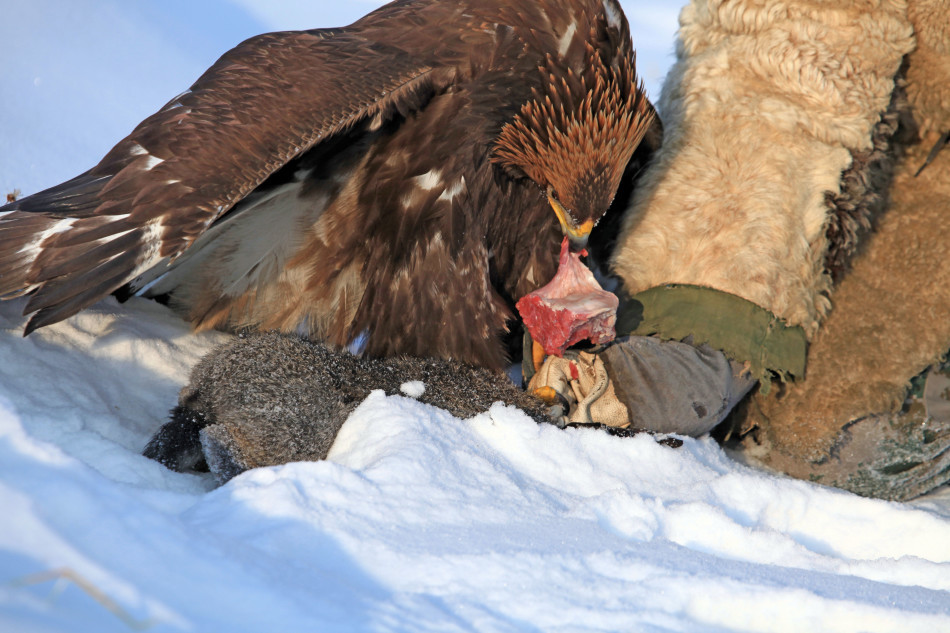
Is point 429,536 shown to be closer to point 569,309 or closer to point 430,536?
point 430,536

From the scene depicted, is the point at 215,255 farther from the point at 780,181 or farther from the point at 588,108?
the point at 780,181

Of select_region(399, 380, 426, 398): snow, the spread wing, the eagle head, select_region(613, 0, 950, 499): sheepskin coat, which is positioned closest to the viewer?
the spread wing

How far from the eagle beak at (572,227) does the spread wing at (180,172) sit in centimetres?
62

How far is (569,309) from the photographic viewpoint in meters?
2.43

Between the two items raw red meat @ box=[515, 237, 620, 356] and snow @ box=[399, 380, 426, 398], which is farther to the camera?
raw red meat @ box=[515, 237, 620, 356]

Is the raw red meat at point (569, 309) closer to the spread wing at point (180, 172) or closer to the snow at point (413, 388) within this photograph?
the snow at point (413, 388)

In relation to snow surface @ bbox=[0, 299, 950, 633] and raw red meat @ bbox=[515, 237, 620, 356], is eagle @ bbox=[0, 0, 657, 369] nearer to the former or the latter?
raw red meat @ bbox=[515, 237, 620, 356]

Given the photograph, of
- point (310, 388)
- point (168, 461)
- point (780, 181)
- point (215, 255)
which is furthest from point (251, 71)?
point (780, 181)

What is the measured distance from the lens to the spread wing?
75.8 inches

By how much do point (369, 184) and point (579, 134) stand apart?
702 mm

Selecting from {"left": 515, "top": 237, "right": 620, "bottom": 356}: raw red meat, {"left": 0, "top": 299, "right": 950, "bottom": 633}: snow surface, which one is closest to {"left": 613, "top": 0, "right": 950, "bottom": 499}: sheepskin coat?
{"left": 515, "top": 237, "right": 620, "bottom": 356}: raw red meat

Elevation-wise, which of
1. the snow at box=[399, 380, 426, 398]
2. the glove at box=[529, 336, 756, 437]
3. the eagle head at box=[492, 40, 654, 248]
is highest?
the eagle head at box=[492, 40, 654, 248]

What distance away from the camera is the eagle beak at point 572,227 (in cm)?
248

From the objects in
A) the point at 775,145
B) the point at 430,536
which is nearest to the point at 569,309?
the point at 775,145
